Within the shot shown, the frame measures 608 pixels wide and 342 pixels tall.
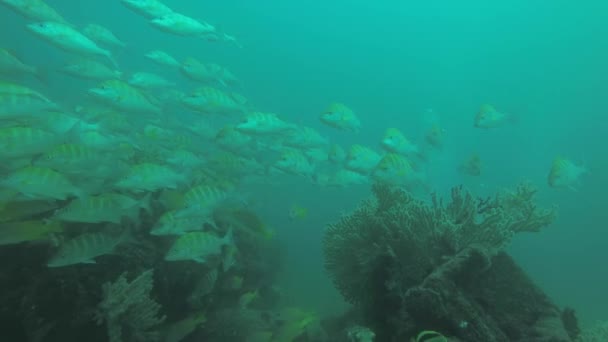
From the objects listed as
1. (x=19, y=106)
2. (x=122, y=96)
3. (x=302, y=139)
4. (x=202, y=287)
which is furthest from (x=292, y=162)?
(x=19, y=106)

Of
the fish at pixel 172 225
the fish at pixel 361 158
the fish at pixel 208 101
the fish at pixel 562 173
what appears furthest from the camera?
the fish at pixel 562 173

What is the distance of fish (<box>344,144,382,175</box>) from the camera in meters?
9.15

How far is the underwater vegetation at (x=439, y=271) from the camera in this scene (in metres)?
3.73

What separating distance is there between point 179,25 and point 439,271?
678 centimetres

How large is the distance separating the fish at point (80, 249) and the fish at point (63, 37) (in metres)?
5.50

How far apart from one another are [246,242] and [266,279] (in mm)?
1328

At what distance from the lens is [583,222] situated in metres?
29.5

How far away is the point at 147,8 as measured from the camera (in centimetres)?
781

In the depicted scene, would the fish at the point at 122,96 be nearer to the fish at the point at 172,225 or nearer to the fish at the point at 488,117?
the fish at the point at 172,225

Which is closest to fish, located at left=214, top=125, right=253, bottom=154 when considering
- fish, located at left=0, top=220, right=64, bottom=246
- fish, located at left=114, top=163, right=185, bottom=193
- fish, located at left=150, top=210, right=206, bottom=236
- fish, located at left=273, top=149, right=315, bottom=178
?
fish, located at left=273, top=149, right=315, bottom=178

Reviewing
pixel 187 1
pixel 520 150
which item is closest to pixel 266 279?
pixel 520 150

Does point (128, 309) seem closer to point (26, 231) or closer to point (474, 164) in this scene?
point (26, 231)

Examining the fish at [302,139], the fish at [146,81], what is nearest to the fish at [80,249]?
the fish at [302,139]

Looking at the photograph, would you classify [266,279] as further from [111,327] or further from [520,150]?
[520,150]
